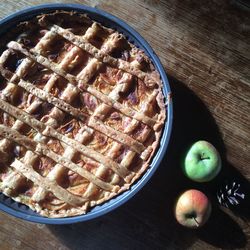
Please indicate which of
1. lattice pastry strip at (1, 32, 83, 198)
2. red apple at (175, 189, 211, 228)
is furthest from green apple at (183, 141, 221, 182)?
lattice pastry strip at (1, 32, 83, 198)

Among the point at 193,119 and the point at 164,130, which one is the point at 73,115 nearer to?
the point at 164,130

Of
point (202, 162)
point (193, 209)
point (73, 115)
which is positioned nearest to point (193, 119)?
point (202, 162)

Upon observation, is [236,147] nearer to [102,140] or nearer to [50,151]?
[102,140]

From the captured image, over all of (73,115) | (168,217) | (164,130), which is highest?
(164,130)

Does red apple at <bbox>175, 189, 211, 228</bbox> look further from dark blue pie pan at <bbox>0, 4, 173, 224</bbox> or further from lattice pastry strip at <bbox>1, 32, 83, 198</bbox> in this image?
lattice pastry strip at <bbox>1, 32, 83, 198</bbox>

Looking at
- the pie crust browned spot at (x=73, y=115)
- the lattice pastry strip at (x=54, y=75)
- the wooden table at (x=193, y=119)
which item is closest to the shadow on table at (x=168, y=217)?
the wooden table at (x=193, y=119)

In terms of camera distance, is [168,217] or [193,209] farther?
[168,217]

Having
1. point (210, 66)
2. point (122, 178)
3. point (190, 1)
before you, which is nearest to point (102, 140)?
point (122, 178)
